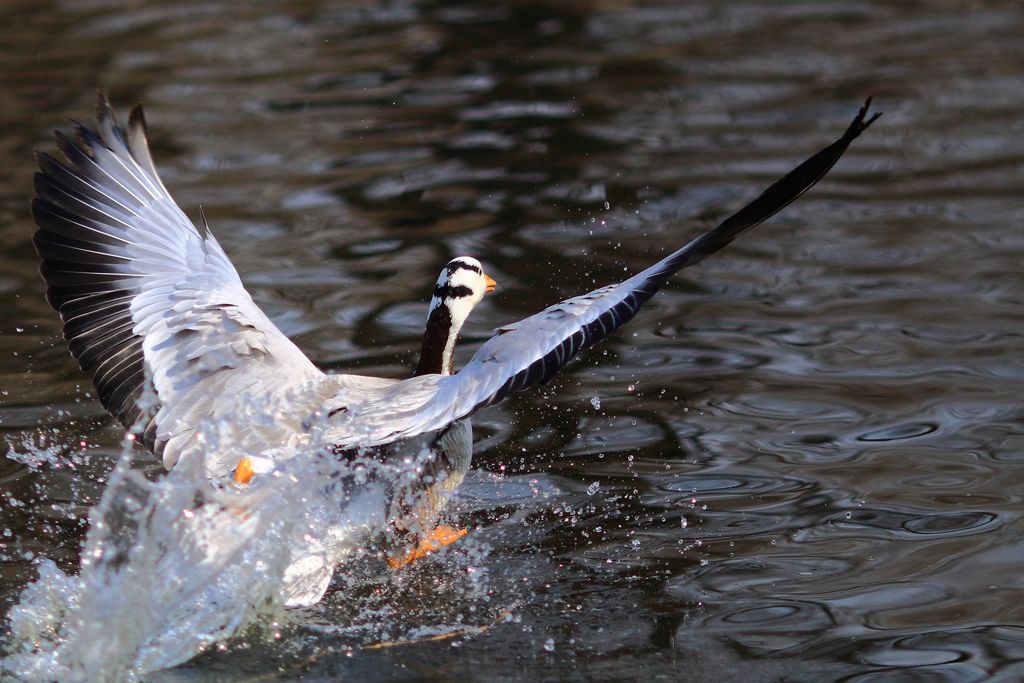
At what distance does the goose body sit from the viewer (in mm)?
4828

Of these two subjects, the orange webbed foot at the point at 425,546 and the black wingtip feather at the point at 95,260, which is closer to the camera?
the orange webbed foot at the point at 425,546

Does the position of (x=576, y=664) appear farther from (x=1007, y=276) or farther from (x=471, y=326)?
(x=1007, y=276)

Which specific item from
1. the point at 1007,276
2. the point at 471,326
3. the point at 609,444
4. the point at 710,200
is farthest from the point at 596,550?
the point at 710,200

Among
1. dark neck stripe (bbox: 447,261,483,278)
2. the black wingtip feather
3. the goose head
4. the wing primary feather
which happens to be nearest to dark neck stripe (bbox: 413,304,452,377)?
the goose head

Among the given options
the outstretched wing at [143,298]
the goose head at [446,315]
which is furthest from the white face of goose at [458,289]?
the outstretched wing at [143,298]

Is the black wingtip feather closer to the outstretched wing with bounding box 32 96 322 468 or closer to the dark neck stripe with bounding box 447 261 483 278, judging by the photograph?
the outstretched wing with bounding box 32 96 322 468

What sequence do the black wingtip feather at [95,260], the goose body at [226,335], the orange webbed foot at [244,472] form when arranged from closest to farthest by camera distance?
the goose body at [226,335]
the orange webbed foot at [244,472]
the black wingtip feather at [95,260]

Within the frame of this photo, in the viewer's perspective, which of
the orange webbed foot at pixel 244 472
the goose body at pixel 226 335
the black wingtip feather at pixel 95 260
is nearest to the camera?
the goose body at pixel 226 335

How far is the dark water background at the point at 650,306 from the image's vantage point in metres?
4.99

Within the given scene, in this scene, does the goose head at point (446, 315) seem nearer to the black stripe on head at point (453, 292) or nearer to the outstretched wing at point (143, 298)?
the black stripe on head at point (453, 292)

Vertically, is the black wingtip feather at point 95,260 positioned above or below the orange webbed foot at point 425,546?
above

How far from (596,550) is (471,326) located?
8.56ft

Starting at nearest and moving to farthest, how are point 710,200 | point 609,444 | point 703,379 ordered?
point 609,444, point 703,379, point 710,200

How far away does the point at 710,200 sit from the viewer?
953 centimetres
